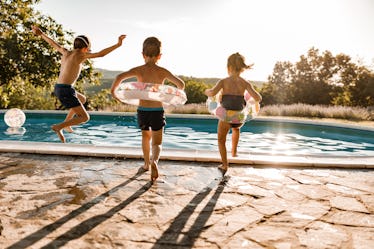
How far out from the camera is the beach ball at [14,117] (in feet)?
36.4

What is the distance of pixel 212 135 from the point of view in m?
11.8

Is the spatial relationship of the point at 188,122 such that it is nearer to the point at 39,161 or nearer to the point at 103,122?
the point at 103,122

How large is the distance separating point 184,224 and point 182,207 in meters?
0.38

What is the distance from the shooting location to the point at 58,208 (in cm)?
279

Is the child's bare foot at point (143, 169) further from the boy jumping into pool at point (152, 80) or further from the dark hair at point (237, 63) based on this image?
the dark hair at point (237, 63)

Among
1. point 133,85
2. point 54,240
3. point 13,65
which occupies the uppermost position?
point 13,65

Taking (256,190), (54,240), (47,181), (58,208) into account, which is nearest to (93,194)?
(58,208)

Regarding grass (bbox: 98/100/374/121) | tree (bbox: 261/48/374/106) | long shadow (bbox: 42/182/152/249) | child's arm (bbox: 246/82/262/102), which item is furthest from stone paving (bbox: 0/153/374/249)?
tree (bbox: 261/48/374/106)

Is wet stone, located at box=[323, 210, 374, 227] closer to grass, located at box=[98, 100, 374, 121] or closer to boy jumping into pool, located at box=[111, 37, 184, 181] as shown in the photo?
boy jumping into pool, located at box=[111, 37, 184, 181]

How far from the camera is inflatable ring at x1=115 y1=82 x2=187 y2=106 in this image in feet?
12.3

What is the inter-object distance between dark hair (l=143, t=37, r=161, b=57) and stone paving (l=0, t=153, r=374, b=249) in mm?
1563

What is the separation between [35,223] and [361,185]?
359cm

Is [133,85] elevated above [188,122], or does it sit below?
above

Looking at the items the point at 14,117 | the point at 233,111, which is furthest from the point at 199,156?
the point at 14,117
